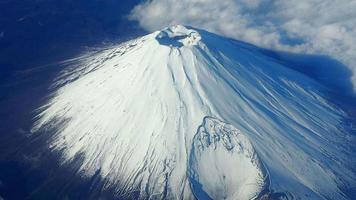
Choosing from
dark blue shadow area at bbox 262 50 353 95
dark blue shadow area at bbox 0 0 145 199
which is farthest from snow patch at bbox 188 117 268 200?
dark blue shadow area at bbox 262 50 353 95

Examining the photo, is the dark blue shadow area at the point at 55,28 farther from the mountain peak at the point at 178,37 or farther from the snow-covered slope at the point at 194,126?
the mountain peak at the point at 178,37

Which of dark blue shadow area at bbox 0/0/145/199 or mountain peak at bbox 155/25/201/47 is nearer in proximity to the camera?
dark blue shadow area at bbox 0/0/145/199

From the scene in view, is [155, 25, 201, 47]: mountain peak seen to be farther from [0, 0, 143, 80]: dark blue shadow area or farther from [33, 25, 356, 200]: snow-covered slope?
[0, 0, 143, 80]: dark blue shadow area

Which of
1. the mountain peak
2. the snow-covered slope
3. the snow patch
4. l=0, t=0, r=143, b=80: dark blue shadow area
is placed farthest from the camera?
l=0, t=0, r=143, b=80: dark blue shadow area

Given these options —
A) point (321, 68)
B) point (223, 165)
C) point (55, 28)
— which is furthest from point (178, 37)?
point (55, 28)

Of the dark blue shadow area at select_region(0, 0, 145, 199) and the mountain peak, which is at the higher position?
the mountain peak

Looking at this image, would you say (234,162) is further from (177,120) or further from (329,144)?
(329,144)

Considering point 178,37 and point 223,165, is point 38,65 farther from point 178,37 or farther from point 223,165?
point 223,165

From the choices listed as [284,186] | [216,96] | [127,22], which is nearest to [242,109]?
[216,96]
